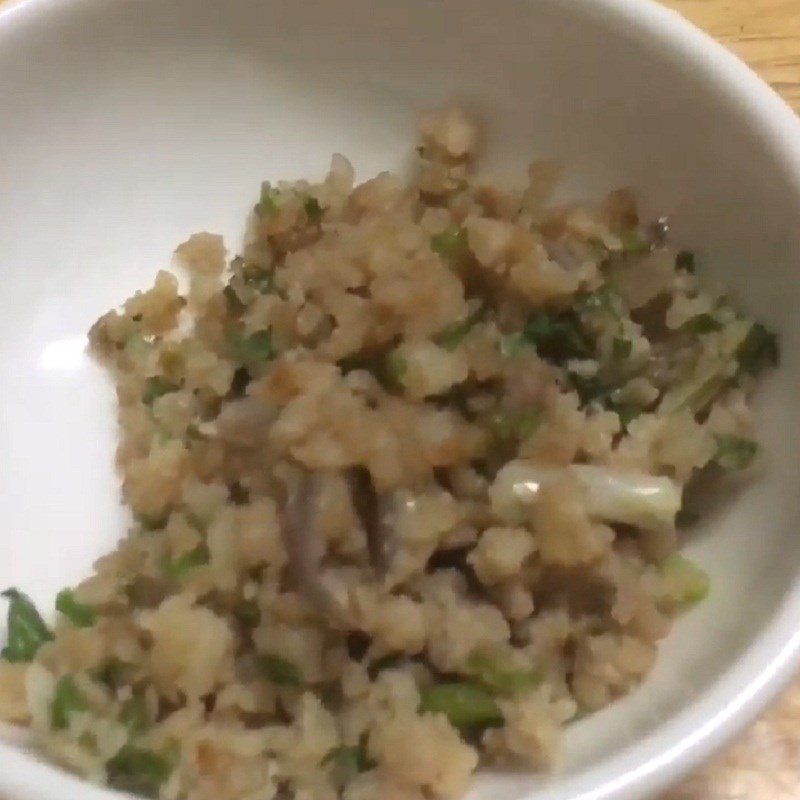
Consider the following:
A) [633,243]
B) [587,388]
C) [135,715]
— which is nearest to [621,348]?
[587,388]

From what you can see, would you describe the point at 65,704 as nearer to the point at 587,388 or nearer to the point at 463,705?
the point at 463,705

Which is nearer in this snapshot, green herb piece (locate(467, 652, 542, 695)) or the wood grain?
green herb piece (locate(467, 652, 542, 695))

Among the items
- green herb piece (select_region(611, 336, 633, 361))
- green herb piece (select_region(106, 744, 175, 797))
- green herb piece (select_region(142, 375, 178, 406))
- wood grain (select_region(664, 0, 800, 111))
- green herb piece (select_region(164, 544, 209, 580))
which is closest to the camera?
green herb piece (select_region(106, 744, 175, 797))

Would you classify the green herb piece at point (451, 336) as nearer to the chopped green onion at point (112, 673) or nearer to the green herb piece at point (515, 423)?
the green herb piece at point (515, 423)

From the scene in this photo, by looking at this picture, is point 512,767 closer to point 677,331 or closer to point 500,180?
point 677,331

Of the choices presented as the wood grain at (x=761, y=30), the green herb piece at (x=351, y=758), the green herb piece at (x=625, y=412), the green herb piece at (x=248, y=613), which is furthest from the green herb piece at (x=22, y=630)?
the wood grain at (x=761, y=30)

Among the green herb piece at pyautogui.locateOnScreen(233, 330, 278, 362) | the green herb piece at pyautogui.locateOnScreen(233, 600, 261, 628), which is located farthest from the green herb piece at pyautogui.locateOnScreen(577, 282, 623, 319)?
the green herb piece at pyautogui.locateOnScreen(233, 600, 261, 628)

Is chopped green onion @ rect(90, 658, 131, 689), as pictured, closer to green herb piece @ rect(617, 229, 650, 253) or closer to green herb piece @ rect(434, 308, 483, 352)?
green herb piece @ rect(434, 308, 483, 352)
